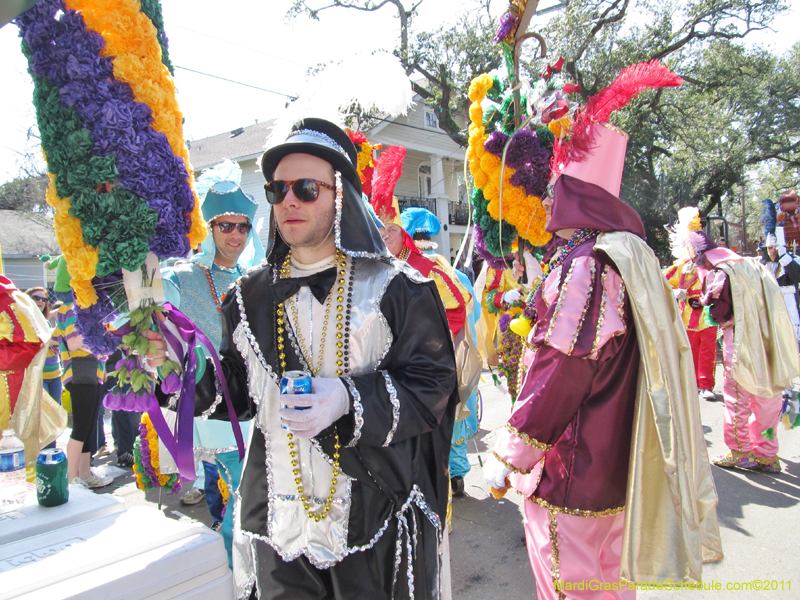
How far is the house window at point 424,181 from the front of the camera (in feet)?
76.0

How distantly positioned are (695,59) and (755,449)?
2219 centimetres

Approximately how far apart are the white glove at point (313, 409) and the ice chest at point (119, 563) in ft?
1.20

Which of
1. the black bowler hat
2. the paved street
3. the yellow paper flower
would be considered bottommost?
the paved street

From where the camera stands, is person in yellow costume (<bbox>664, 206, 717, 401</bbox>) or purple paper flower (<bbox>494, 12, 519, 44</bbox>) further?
person in yellow costume (<bbox>664, 206, 717, 401</bbox>)

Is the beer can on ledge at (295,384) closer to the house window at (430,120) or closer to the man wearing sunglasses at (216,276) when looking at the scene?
the man wearing sunglasses at (216,276)

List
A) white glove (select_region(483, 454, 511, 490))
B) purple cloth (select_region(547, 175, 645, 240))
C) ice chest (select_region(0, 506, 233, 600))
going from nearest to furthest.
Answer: ice chest (select_region(0, 506, 233, 600)) → white glove (select_region(483, 454, 511, 490)) → purple cloth (select_region(547, 175, 645, 240))

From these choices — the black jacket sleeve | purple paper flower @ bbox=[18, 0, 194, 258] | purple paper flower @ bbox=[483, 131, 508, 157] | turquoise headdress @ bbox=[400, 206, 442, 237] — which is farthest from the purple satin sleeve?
turquoise headdress @ bbox=[400, 206, 442, 237]

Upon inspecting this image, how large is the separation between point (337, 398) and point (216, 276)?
2.17 metres

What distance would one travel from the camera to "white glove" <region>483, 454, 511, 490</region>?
7.63 feet

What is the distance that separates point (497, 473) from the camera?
2.34 m

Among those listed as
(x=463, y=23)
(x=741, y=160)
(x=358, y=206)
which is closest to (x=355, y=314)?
(x=358, y=206)

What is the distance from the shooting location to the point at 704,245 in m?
5.74

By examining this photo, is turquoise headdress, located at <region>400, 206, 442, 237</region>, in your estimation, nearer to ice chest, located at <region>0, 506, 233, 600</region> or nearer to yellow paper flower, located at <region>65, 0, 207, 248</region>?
yellow paper flower, located at <region>65, 0, 207, 248</region>

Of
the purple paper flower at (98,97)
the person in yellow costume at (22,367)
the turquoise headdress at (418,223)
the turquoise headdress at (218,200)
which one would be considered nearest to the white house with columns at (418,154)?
the turquoise headdress at (418,223)
